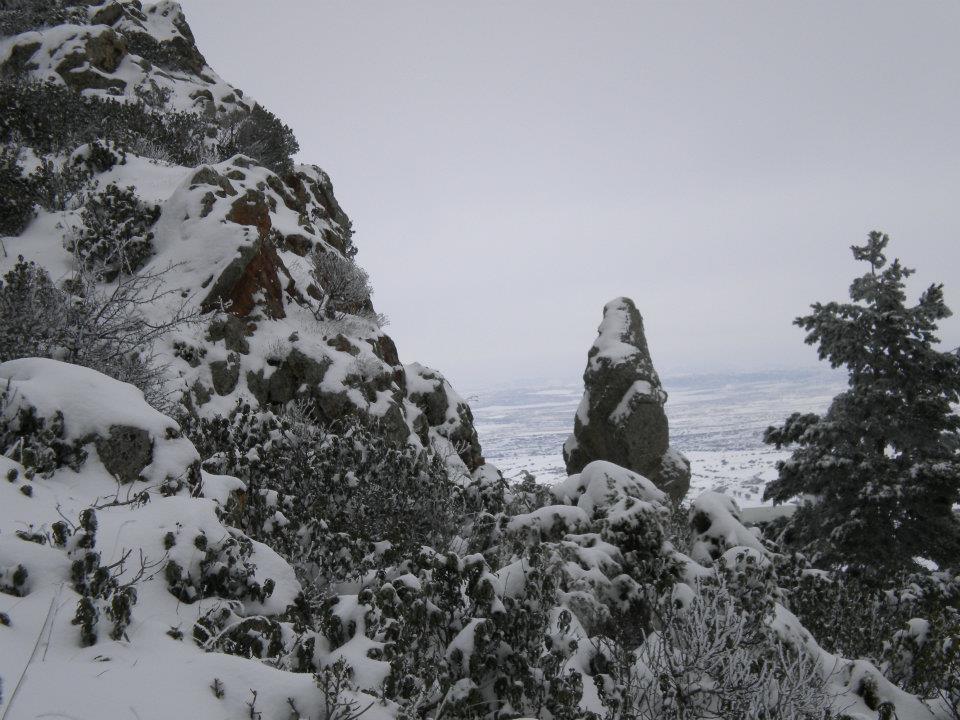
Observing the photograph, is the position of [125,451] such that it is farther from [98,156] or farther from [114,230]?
[98,156]

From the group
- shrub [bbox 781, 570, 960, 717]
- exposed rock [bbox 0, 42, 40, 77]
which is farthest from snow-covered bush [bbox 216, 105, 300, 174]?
shrub [bbox 781, 570, 960, 717]

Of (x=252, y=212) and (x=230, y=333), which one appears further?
(x=252, y=212)

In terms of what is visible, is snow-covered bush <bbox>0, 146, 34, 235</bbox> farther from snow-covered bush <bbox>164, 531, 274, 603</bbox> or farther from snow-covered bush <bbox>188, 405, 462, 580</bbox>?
snow-covered bush <bbox>164, 531, 274, 603</bbox>

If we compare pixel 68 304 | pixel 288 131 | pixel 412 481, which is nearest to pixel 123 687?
pixel 412 481

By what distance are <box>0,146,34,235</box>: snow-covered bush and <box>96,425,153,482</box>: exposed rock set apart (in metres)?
9.20

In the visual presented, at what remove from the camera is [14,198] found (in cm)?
991

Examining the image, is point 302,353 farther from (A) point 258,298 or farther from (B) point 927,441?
(B) point 927,441

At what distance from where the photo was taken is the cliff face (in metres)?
9.02

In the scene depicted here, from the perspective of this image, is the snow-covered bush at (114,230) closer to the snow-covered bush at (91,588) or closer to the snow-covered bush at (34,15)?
the snow-covered bush at (91,588)

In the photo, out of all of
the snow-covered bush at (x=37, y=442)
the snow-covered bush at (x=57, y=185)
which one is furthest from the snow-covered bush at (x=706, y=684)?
the snow-covered bush at (x=57, y=185)

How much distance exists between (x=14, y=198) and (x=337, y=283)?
19.8 feet

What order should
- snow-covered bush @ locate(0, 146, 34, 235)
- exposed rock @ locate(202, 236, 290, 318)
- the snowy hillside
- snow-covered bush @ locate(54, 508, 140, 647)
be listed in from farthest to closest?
snow-covered bush @ locate(0, 146, 34, 235), exposed rock @ locate(202, 236, 290, 318), the snowy hillside, snow-covered bush @ locate(54, 508, 140, 647)

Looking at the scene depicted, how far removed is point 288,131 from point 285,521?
19846mm

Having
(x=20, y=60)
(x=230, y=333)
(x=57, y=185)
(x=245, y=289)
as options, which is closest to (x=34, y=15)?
(x=20, y=60)
